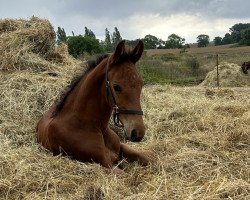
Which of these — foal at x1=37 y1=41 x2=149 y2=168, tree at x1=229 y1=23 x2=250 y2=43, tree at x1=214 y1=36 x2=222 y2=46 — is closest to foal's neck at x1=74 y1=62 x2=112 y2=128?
foal at x1=37 y1=41 x2=149 y2=168

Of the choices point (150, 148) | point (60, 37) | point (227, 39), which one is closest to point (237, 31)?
point (227, 39)

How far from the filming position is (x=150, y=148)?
493cm

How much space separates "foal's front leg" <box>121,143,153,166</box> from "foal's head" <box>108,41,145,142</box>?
978mm

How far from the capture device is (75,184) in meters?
3.54

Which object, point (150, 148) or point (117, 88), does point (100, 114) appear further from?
point (150, 148)

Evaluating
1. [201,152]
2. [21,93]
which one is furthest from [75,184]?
[21,93]

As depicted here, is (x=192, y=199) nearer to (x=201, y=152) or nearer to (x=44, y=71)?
(x=201, y=152)

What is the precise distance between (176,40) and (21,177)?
185 feet

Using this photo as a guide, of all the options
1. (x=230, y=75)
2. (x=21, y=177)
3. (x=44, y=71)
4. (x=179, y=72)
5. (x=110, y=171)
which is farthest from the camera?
(x=179, y=72)

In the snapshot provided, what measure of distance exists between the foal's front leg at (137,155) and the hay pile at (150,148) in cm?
11

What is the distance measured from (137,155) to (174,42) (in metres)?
54.0

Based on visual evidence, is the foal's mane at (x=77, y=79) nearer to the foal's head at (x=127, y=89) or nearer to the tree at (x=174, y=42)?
the foal's head at (x=127, y=89)

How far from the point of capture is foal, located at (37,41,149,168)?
3561 millimetres

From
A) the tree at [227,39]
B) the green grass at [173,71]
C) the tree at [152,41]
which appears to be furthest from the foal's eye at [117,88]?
the tree at [227,39]
